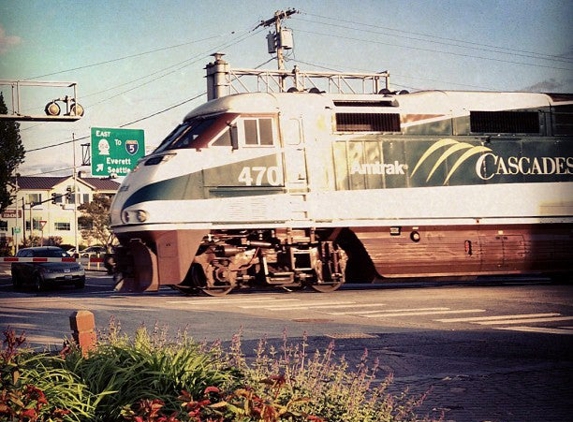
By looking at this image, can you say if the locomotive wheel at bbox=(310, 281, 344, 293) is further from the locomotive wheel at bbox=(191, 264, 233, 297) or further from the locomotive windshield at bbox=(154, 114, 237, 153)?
the locomotive windshield at bbox=(154, 114, 237, 153)

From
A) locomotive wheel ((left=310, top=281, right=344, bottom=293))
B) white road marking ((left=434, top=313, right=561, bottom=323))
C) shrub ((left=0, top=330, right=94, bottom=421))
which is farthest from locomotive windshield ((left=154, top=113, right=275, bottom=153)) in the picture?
shrub ((left=0, top=330, right=94, bottom=421))

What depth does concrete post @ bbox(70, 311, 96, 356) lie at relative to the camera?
24.8 feet

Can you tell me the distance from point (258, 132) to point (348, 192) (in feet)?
8.53

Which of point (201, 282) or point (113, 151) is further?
point (113, 151)

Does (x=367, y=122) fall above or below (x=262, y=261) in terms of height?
above

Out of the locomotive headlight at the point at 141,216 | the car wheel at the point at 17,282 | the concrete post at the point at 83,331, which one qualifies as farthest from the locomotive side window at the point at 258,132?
the car wheel at the point at 17,282

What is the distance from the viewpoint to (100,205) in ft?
290

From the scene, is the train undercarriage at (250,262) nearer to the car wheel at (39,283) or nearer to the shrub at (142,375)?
the car wheel at (39,283)

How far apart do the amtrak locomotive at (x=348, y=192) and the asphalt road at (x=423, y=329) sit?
0.77 meters

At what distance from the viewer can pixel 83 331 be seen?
765 cm

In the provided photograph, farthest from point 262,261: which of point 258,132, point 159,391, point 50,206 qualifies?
point 50,206

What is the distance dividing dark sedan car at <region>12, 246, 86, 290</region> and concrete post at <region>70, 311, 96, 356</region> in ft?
73.5

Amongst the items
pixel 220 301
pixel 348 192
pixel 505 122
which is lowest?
pixel 220 301

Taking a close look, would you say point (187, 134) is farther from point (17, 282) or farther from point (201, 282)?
point (17, 282)
